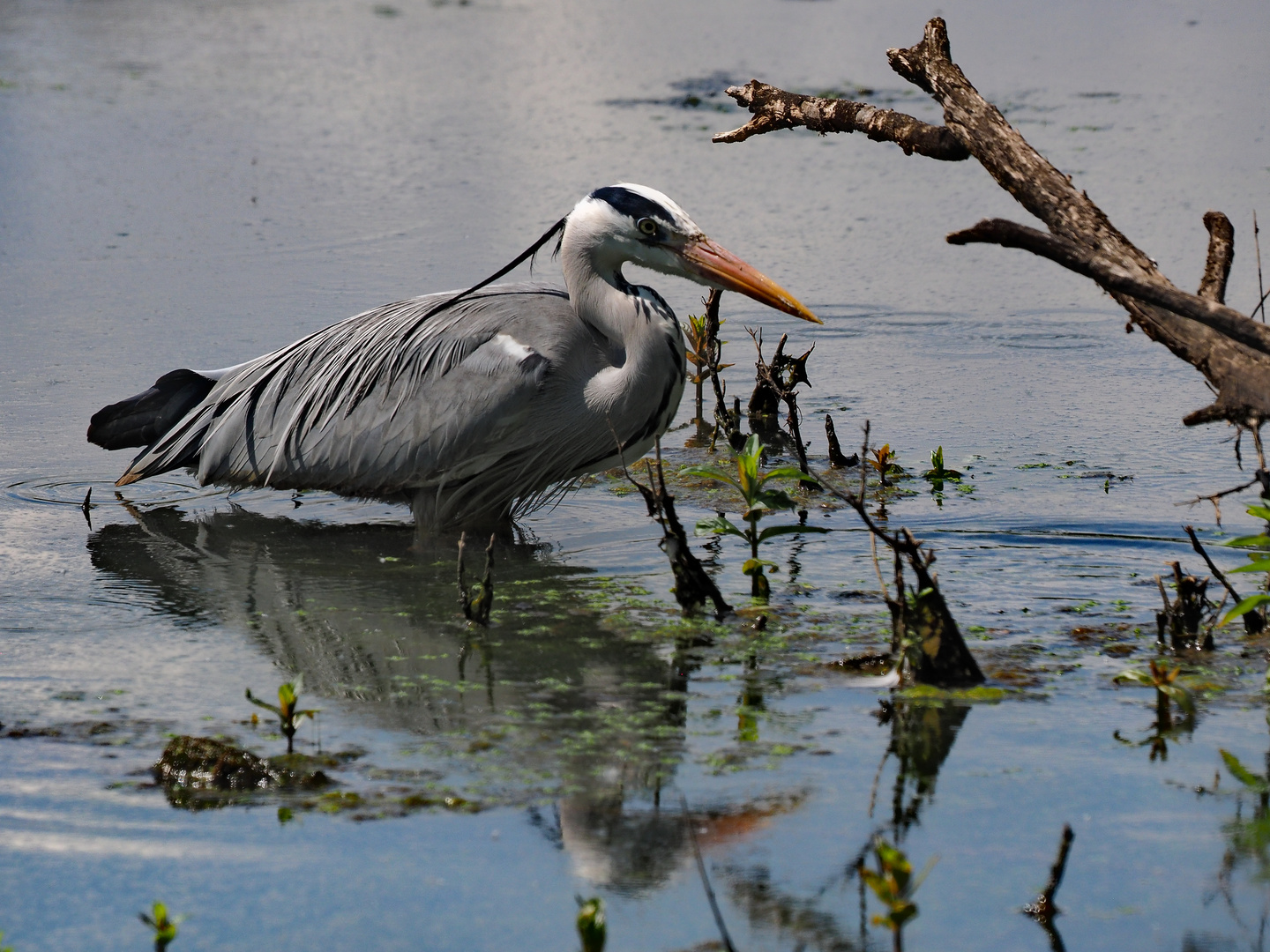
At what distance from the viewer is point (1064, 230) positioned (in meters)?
4.01

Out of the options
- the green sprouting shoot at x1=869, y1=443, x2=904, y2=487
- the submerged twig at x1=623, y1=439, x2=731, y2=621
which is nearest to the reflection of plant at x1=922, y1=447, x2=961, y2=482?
the green sprouting shoot at x1=869, y1=443, x2=904, y2=487

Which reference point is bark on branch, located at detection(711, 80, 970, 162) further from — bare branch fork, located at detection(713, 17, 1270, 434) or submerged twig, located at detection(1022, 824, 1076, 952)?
submerged twig, located at detection(1022, 824, 1076, 952)

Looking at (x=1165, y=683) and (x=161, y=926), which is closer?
(x=161, y=926)

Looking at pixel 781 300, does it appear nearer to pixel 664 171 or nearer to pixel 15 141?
pixel 664 171

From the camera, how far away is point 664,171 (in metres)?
10.3

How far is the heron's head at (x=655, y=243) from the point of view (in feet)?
16.6

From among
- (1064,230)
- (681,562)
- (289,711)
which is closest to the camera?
(289,711)

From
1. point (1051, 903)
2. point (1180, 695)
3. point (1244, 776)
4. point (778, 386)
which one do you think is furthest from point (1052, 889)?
point (778, 386)

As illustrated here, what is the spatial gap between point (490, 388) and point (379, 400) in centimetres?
48

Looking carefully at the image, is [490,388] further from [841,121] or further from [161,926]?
[161,926]

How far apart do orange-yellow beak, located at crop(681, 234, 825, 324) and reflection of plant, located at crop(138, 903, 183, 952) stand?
2.96 m

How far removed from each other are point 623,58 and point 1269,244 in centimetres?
758

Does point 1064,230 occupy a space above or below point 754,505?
above

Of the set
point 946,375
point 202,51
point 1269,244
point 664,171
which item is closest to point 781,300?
point 946,375
